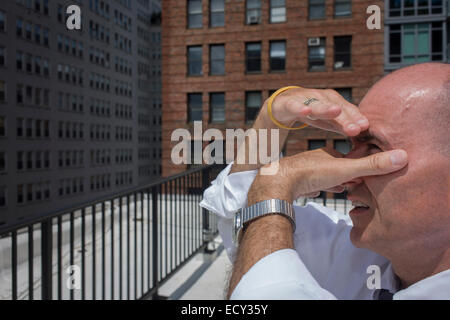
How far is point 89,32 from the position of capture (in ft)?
206

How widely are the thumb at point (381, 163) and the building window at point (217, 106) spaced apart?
25369mm

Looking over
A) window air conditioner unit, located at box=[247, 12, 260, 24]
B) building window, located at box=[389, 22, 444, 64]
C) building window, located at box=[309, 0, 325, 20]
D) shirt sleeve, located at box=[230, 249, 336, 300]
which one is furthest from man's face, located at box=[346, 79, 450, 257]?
building window, located at box=[309, 0, 325, 20]

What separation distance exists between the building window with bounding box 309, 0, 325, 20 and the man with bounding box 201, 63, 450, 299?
1050 inches

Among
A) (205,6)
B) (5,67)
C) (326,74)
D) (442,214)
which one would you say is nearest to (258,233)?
(442,214)

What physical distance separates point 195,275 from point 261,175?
281 centimetres

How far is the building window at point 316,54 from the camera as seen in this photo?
79.2ft

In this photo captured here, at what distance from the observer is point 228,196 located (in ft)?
4.22

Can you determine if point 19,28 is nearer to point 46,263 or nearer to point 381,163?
point 46,263

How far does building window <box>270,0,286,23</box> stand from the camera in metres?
25.3

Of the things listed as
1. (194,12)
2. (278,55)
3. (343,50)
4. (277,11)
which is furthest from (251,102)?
(194,12)

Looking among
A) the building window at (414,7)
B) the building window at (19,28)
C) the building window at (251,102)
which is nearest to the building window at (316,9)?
the building window at (414,7)

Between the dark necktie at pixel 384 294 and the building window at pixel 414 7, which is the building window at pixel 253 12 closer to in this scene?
the building window at pixel 414 7

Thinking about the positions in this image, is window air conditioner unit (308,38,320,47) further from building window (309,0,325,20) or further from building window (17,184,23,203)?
building window (17,184,23,203)

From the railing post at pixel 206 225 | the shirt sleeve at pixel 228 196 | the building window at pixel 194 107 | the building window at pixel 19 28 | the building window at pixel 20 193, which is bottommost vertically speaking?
the building window at pixel 20 193
